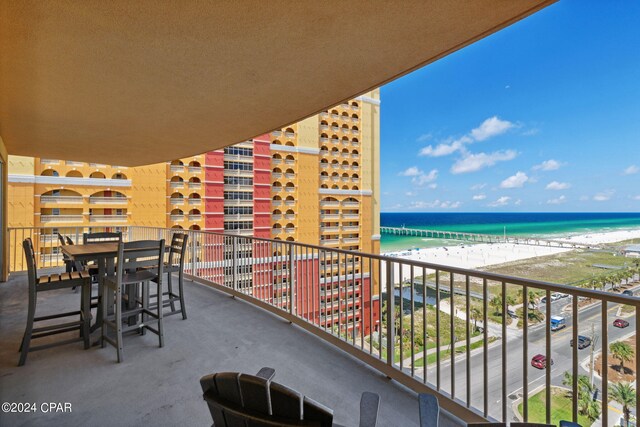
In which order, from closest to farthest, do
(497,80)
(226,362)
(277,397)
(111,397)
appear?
1. (277,397)
2. (111,397)
3. (226,362)
4. (497,80)

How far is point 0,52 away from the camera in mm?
2180

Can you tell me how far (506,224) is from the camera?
5406 cm

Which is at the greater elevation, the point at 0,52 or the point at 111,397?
the point at 0,52

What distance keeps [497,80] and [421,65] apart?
57857mm

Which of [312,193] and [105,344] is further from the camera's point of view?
[312,193]

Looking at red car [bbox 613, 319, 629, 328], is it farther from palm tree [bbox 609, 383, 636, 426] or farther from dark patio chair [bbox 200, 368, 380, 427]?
dark patio chair [bbox 200, 368, 380, 427]

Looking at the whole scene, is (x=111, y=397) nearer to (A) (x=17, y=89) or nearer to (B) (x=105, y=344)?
(B) (x=105, y=344)

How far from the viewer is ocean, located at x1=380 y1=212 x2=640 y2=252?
42031mm

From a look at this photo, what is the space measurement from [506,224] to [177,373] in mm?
63535

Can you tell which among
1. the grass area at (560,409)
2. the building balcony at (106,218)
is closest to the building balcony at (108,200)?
the building balcony at (106,218)

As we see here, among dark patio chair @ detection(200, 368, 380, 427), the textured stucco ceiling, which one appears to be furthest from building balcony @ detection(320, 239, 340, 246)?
dark patio chair @ detection(200, 368, 380, 427)

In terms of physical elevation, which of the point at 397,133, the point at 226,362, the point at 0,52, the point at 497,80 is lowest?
the point at 226,362

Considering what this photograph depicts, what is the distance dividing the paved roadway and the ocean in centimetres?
2837

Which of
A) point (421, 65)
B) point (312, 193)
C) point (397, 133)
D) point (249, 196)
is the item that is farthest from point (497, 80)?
point (421, 65)
